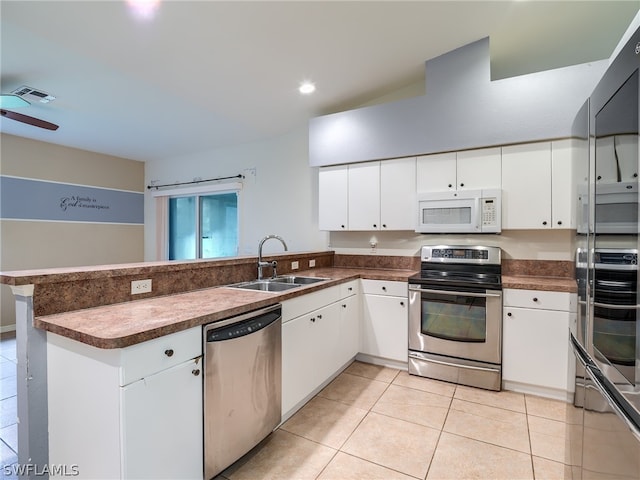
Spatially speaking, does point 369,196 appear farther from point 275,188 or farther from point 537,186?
point 275,188

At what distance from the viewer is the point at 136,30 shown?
88.3 inches

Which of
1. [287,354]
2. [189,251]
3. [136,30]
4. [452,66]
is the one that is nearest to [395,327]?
[287,354]

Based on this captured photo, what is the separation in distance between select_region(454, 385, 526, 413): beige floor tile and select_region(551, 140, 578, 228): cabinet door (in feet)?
4.61

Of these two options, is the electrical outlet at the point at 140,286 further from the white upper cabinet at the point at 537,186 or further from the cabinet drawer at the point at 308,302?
the white upper cabinet at the point at 537,186

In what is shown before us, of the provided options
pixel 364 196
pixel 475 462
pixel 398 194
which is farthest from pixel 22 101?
pixel 475 462

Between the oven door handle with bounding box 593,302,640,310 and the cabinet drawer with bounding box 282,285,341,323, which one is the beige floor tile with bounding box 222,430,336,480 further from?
the oven door handle with bounding box 593,302,640,310

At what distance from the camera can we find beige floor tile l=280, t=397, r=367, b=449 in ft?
6.49

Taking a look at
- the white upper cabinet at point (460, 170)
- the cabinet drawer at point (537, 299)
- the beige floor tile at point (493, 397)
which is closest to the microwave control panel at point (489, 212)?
the white upper cabinet at point (460, 170)

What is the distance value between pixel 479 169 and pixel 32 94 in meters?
4.26

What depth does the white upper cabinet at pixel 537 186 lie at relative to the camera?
2.50m

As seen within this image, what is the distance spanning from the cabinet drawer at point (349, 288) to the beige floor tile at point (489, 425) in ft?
3.84

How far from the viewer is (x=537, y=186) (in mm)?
2594

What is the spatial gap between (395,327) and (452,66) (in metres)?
2.45

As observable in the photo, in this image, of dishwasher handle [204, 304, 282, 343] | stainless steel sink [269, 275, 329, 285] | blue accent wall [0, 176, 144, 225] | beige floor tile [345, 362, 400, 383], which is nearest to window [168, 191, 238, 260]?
blue accent wall [0, 176, 144, 225]
